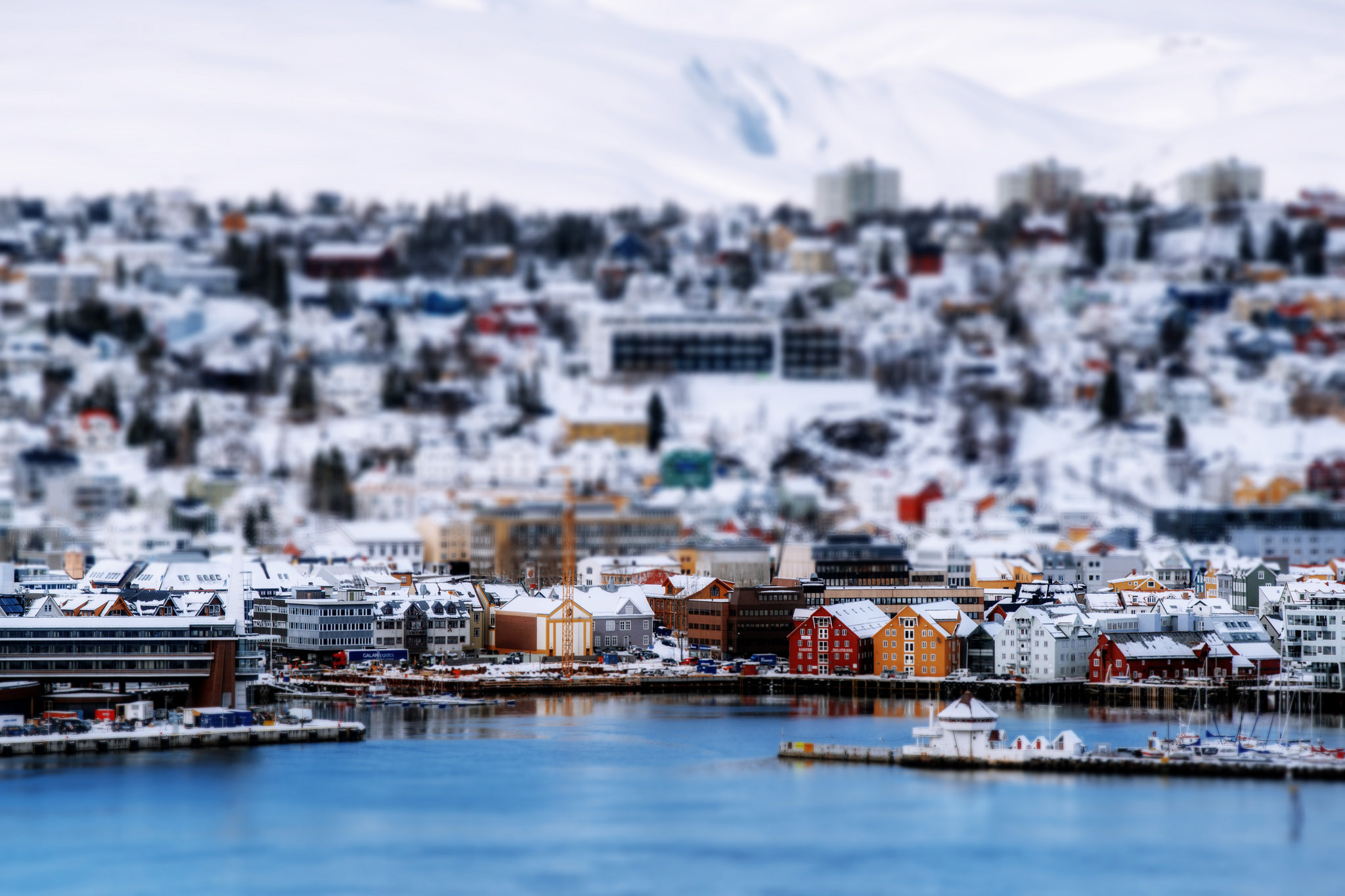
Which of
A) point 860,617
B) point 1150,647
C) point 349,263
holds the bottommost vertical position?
point 1150,647

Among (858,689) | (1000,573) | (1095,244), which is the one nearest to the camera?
(858,689)

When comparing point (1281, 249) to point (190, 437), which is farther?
point (1281, 249)

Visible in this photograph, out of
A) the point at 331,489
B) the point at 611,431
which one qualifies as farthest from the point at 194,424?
the point at 611,431

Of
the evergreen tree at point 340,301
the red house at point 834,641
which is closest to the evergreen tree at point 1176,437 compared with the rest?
the evergreen tree at point 340,301

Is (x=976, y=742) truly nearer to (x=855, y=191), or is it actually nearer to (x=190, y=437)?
(x=190, y=437)

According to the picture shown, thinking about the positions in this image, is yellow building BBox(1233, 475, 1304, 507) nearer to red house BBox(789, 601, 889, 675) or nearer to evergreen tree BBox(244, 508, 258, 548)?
evergreen tree BBox(244, 508, 258, 548)

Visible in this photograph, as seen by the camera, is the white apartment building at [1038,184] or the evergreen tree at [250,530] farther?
the white apartment building at [1038,184]

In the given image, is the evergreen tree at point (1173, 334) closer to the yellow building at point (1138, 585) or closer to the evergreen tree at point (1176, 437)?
the evergreen tree at point (1176, 437)

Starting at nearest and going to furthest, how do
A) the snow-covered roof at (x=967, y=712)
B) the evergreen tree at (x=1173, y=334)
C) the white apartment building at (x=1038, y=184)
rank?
1. the snow-covered roof at (x=967, y=712)
2. the evergreen tree at (x=1173, y=334)
3. the white apartment building at (x=1038, y=184)
